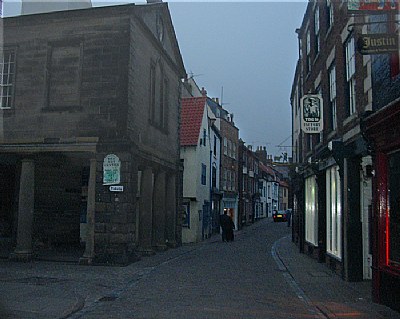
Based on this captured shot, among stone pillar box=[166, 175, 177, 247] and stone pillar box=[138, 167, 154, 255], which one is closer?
stone pillar box=[138, 167, 154, 255]

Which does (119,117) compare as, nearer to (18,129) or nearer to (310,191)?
(18,129)

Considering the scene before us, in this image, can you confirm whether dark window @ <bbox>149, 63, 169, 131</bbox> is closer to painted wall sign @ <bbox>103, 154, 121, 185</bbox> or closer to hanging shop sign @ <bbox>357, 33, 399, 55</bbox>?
painted wall sign @ <bbox>103, 154, 121, 185</bbox>

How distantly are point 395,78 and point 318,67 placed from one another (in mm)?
8693

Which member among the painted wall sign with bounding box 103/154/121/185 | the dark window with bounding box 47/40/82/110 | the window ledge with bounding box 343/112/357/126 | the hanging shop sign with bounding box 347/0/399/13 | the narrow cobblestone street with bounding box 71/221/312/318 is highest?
the dark window with bounding box 47/40/82/110

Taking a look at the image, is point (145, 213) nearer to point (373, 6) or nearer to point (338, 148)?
point (338, 148)

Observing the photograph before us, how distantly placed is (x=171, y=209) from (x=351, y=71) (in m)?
11.5

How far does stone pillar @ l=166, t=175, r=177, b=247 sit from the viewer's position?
866 inches

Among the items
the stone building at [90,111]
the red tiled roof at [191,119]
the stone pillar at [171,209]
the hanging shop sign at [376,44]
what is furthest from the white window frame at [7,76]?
the hanging shop sign at [376,44]

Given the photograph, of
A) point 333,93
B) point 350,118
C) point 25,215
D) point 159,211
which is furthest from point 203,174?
point 350,118

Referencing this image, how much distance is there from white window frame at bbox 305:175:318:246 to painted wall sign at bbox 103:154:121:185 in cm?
672

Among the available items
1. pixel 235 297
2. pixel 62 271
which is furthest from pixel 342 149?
pixel 62 271

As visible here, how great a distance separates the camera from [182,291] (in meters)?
11.0

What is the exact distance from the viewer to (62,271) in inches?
554

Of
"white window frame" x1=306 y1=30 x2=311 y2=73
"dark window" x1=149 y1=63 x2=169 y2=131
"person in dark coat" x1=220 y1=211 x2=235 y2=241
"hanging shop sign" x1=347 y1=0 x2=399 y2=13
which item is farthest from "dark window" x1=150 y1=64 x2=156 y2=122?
"hanging shop sign" x1=347 y1=0 x2=399 y2=13
